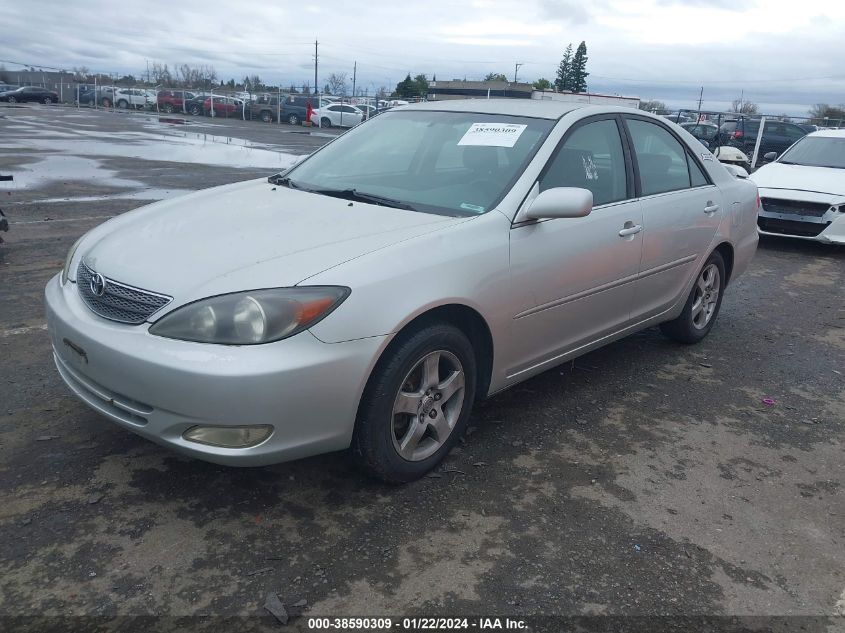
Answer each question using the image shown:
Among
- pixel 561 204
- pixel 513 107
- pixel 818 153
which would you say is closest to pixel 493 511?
pixel 561 204

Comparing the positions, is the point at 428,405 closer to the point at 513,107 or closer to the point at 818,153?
the point at 513,107

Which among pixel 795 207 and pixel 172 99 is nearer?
pixel 795 207

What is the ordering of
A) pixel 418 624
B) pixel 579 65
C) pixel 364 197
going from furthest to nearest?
1. pixel 579 65
2. pixel 364 197
3. pixel 418 624

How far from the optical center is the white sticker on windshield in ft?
12.6

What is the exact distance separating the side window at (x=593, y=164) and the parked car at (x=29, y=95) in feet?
168

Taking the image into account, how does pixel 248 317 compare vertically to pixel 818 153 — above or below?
below

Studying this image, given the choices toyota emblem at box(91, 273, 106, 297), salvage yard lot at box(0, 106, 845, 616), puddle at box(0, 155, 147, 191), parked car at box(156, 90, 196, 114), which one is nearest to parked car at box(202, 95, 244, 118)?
parked car at box(156, 90, 196, 114)

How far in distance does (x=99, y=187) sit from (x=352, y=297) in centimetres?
1007

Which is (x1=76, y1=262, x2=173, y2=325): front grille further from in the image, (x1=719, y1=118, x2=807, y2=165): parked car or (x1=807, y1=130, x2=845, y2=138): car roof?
(x1=719, y1=118, x2=807, y2=165): parked car

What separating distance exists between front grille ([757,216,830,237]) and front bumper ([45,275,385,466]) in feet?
25.5

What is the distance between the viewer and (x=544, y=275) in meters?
3.56

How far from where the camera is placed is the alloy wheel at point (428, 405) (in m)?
3.09

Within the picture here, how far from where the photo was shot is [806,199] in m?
9.06

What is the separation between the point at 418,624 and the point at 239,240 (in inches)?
68.3
